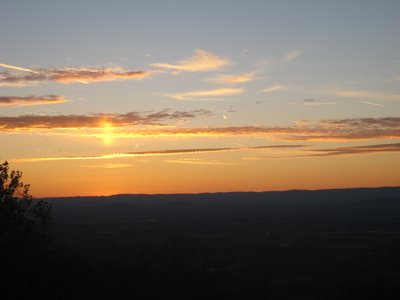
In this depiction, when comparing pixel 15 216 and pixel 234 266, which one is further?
pixel 234 266

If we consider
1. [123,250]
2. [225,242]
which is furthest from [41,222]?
[225,242]

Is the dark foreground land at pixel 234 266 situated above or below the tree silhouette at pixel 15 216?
below

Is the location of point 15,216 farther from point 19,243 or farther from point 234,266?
point 234,266

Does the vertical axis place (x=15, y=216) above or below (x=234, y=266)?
above

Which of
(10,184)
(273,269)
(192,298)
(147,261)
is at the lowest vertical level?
(273,269)

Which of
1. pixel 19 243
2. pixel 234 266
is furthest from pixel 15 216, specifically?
pixel 234 266

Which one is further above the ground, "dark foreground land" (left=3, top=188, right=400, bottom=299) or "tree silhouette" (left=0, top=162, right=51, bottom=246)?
"tree silhouette" (left=0, top=162, right=51, bottom=246)

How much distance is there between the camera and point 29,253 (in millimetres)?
20234

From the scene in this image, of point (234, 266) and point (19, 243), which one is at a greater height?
point (19, 243)

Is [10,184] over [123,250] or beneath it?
over

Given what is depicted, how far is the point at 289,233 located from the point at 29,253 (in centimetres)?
8222

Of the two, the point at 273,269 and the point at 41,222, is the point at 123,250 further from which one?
the point at 41,222

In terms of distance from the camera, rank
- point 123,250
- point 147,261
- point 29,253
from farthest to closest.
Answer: point 123,250, point 147,261, point 29,253

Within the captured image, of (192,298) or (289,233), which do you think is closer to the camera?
(192,298)
